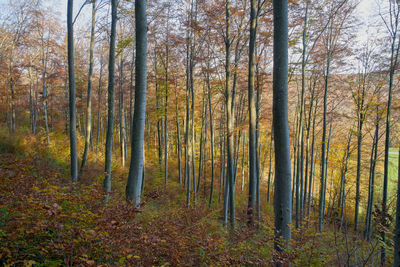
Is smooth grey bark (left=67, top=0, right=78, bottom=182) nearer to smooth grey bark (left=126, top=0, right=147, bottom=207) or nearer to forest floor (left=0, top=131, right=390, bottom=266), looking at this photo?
forest floor (left=0, top=131, right=390, bottom=266)

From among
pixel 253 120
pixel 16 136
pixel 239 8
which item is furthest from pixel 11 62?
pixel 253 120

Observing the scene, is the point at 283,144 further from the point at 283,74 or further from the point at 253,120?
the point at 253,120

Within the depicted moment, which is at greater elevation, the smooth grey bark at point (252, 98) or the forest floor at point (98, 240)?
the smooth grey bark at point (252, 98)

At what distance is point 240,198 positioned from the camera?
16.9 m

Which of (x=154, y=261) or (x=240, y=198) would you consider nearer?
(x=154, y=261)

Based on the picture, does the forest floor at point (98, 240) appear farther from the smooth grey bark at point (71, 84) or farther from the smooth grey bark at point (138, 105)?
the smooth grey bark at point (71, 84)

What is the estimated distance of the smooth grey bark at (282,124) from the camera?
3.36m

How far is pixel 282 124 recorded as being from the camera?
3352 millimetres

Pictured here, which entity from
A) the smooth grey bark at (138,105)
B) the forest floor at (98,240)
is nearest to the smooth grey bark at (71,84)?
the forest floor at (98,240)

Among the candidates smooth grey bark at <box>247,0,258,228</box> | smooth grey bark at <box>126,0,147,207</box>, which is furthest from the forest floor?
smooth grey bark at <box>247,0,258,228</box>

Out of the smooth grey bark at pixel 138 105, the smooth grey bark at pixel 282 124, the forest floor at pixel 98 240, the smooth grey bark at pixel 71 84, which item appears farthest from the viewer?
the smooth grey bark at pixel 71 84

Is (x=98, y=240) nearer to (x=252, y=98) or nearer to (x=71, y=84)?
(x=252, y=98)

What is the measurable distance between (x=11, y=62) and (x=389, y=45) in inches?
973

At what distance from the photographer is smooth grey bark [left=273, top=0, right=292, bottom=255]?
3.36m
